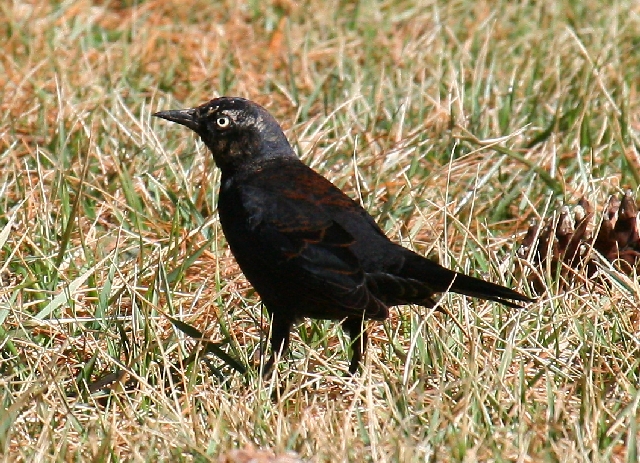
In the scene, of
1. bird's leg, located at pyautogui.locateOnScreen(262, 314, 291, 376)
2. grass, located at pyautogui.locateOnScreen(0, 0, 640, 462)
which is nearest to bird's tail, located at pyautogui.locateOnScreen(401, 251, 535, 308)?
grass, located at pyautogui.locateOnScreen(0, 0, 640, 462)

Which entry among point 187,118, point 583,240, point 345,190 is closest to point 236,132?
point 187,118

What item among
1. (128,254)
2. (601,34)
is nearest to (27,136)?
(128,254)

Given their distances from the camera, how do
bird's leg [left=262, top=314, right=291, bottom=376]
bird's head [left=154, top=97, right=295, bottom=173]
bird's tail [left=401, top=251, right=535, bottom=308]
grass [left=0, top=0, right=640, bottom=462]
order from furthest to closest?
bird's head [left=154, top=97, right=295, bottom=173]
bird's leg [left=262, top=314, right=291, bottom=376]
bird's tail [left=401, top=251, right=535, bottom=308]
grass [left=0, top=0, right=640, bottom=462]

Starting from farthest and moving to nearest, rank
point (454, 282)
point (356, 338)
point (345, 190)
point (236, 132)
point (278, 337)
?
point (345, 190) < point (236, 132) < point (278, 337) < point (356, 338) < point (454, 282)

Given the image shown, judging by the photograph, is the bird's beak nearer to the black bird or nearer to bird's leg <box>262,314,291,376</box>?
the black bird

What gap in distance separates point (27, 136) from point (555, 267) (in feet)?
9.23

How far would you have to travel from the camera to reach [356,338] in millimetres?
3869

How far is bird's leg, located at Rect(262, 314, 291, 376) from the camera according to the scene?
403 centimetres

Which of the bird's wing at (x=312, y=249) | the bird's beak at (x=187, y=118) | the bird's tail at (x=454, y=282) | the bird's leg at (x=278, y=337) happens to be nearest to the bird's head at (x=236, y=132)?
the bird's beak at (x=187, y=118)

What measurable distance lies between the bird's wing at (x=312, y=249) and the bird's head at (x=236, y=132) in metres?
0.35

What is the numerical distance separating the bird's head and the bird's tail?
2.72 feet

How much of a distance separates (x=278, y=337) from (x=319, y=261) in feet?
1.13

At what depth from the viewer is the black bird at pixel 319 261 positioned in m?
3.88

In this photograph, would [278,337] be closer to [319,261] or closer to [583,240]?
[319,261]
